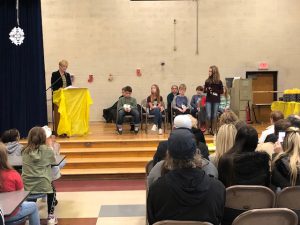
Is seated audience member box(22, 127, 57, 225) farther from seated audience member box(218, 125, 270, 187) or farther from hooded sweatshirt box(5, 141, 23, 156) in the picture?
seated audience member box(218, 125, 270, 187)

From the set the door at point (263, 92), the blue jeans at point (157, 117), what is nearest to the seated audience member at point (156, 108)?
the blue jeans at point (157, 117)

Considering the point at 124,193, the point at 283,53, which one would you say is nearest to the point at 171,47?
the point at 283,53

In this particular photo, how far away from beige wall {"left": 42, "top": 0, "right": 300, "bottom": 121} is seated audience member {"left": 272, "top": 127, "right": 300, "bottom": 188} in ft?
26.4

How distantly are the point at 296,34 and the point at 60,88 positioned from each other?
6.87 metres

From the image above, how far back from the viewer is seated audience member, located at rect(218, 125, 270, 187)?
129 inches

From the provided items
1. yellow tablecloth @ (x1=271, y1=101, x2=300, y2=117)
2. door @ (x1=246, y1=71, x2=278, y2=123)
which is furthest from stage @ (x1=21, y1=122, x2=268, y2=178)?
door @ (x1=246, y1=71, x2=278, y2=123)

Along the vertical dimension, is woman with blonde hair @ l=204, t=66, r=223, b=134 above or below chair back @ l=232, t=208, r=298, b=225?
above

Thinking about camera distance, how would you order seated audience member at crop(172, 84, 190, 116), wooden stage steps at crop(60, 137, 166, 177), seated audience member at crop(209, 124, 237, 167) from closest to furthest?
seated audience member at crop(209, 124, 237, 167) < wooden stage steps at crop(60, 137, 166, 177) < seated audience member at crop(172, 84, 190, 116)

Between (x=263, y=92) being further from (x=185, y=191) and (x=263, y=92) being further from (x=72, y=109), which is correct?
(x=185, y=191)

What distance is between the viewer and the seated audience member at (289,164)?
3338 mm

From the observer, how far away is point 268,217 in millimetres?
2686

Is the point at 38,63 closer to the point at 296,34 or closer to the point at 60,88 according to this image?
the point at 60,88


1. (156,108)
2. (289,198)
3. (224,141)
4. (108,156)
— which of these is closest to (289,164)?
(289,198)

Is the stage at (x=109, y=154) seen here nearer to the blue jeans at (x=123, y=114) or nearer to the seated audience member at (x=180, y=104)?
the blue jeans at (x=123, y=114)
